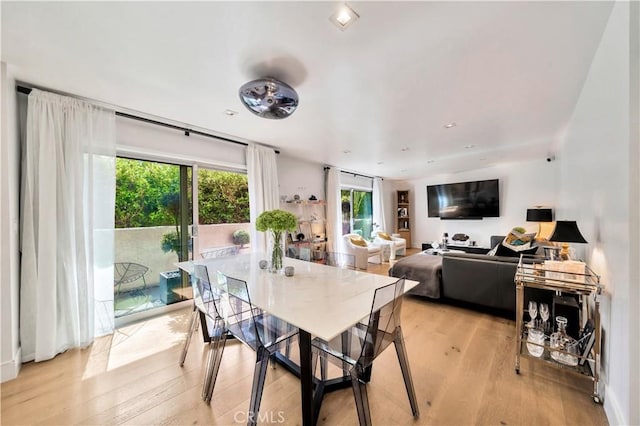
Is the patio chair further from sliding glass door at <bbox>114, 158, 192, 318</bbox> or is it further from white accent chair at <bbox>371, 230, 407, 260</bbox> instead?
white accent chair at <bbox>371, 230, 407, 260</bbox>

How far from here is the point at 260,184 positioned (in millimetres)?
3719

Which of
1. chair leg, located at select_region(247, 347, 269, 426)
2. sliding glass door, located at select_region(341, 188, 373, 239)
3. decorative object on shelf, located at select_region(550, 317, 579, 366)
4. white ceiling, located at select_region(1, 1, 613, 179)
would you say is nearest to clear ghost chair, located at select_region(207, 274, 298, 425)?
chair leg, located at select_region(247, 347, 269, 426)

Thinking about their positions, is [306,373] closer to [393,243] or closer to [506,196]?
[393,243]

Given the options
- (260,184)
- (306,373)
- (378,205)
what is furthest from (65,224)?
(378,205)

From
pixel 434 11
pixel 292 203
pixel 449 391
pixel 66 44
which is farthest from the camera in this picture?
pixel 292 203

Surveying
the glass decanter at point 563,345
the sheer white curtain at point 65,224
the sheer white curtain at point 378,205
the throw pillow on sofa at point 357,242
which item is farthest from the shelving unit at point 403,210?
the sheer white curtain at point 65,224

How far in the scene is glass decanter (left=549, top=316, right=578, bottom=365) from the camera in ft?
5.65

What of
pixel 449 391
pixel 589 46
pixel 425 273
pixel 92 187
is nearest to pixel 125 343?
pixel 92 187

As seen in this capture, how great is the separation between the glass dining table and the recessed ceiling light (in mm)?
1592

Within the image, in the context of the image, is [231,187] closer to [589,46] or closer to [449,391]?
[449,391]

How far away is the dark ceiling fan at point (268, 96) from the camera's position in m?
1.71

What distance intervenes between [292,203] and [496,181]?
5115 mm

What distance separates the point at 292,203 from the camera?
186 inches

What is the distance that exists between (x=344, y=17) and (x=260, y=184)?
271cm
